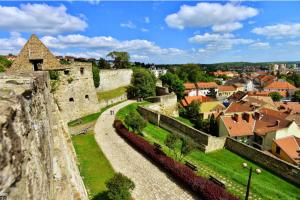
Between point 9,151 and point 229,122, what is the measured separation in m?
27.8

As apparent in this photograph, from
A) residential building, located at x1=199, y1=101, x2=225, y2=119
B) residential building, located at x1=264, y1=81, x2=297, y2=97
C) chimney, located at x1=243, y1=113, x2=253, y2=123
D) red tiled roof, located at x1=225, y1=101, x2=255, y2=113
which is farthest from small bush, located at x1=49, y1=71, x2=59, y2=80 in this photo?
residential building, located at x1=264, y1=81, x2=297, y2=97

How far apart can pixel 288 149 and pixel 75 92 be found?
69.2 ft

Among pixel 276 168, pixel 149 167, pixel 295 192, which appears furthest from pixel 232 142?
pixel 149 167

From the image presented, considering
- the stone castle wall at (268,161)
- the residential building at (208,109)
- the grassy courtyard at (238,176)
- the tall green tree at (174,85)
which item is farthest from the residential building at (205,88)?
the grassy courtyard at (238,176)

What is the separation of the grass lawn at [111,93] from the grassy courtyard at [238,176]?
61.3 ft

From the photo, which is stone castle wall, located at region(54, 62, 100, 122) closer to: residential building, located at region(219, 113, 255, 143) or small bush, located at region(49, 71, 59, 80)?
small bush, located at region(49, 71, 59, 80)

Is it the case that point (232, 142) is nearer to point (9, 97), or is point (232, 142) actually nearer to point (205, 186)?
point (205, 186)

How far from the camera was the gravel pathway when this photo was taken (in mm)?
11914

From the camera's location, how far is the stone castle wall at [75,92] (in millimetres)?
22938

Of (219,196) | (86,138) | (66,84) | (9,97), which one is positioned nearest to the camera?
(9,97)

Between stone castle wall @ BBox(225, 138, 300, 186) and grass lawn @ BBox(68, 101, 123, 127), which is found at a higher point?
grass lawn @ BBox(68, 101, 123, 127)

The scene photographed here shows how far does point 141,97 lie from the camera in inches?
1539

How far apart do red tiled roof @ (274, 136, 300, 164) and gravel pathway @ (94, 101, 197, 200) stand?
12834mm

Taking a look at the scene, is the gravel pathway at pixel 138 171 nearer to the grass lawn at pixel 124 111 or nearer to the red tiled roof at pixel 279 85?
the grass lawn at pixel 124 111
